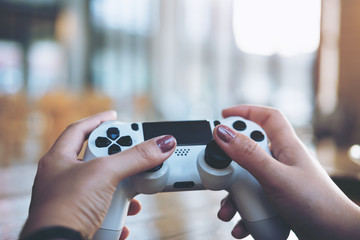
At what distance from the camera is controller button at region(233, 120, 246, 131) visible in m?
0.47

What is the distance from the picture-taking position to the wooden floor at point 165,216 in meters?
0.46

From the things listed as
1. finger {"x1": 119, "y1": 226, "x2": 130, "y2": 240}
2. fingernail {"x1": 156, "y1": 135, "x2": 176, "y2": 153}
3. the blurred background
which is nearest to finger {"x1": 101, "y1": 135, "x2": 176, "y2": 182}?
fingernail {"x1": 156, "y1": 135, "x2": 176, "y2": 153}

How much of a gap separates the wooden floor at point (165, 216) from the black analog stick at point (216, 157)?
0.38ft

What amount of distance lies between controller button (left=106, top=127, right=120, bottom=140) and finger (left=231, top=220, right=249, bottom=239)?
0.21m

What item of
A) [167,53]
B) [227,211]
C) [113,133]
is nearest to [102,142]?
[113,133]

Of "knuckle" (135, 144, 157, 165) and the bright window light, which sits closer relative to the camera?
"knuckle" (135, 144, 157, 165)

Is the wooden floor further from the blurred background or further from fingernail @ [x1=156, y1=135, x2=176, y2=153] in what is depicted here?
the blurred background

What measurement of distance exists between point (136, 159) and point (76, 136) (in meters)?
0.12

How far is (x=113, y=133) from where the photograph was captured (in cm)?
43

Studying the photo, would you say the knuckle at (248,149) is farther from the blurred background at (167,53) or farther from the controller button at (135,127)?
the blurred background at (167,53)

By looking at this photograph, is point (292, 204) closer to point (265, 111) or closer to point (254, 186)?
point (254, 186)

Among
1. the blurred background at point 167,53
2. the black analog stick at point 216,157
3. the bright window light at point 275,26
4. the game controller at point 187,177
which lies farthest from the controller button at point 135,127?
the bright window light at point 275,26

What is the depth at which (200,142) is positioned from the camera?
45 cm

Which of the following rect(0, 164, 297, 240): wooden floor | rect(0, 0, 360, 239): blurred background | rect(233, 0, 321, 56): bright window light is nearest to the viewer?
rect(0, 164, 297, 240): wooden floor
